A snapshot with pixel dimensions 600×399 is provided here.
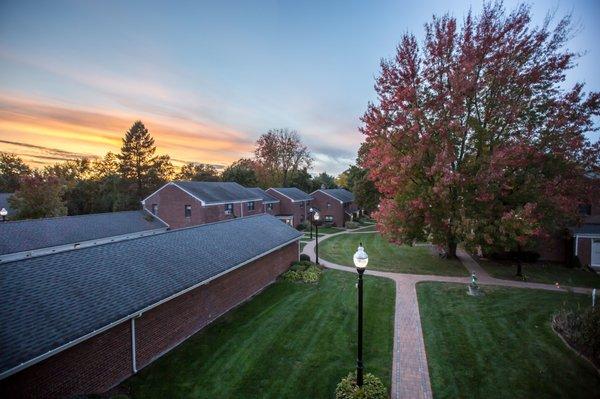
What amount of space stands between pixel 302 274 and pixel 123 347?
41.6ft

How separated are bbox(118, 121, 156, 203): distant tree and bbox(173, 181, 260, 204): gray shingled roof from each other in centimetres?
2061

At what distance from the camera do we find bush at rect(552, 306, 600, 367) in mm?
10000

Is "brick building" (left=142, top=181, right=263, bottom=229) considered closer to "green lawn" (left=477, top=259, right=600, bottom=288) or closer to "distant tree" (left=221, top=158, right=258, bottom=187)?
"distant tree" (left=221, top=158, right=258, bottom=187)

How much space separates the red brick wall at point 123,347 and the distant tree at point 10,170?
64.7m

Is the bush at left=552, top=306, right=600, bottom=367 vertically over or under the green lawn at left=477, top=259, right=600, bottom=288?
over

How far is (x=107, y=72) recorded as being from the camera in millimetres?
13820

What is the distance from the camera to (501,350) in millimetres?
11492

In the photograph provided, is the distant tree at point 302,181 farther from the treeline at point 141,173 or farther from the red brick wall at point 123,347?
the red brick wall at point 123,347

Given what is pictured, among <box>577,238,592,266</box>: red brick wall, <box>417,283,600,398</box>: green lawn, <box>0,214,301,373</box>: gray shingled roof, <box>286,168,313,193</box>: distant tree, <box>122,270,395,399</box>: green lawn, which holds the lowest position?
<box>122,270,395,399</box>: green lawn

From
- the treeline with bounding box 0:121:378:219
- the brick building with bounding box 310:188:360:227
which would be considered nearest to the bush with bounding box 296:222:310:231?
the brick building with bounding box 310:188:360:227

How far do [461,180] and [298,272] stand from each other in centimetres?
1222

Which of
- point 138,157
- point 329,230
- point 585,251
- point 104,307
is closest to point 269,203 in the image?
point 329,230

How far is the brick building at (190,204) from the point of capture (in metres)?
35.4

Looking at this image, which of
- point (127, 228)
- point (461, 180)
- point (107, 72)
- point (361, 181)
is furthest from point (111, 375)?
point (361, 181)
